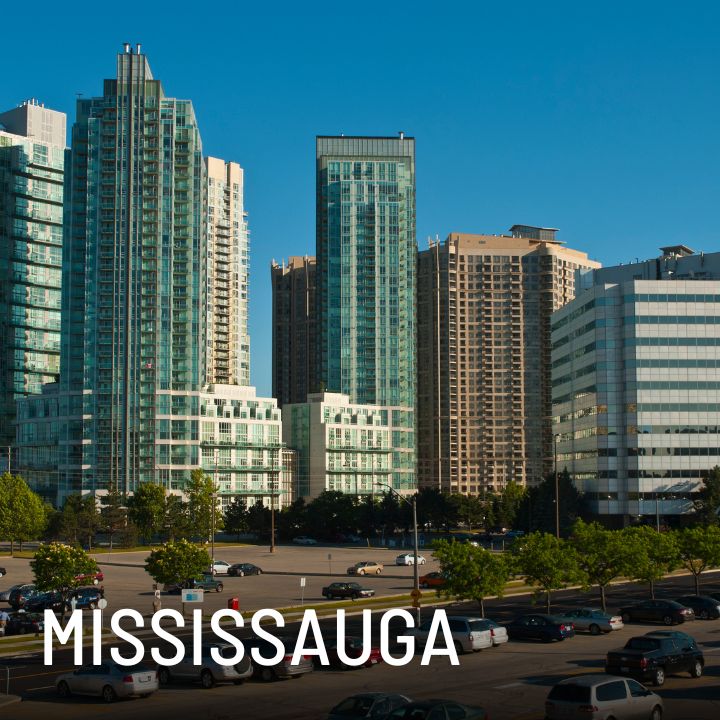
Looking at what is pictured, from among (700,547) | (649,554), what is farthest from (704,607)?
(700,547)

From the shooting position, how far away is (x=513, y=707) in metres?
36.7

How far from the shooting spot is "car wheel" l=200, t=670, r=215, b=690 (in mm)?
42219

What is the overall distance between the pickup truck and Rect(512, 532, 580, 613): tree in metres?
20.7

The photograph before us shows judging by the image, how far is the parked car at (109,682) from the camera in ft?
129

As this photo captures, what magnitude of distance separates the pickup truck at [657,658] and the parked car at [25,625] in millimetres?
34379

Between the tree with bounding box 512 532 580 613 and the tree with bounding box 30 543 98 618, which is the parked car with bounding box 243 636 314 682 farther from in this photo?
the tree with bounding box 512 532 580 613

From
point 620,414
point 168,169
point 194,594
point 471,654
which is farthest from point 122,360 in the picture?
point 471,654

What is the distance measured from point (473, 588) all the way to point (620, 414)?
98.8 m

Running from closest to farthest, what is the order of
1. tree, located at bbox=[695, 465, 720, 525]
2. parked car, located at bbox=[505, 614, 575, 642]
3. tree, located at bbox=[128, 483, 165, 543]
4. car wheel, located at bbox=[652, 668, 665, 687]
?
car wheel, located at bbox=[652, 668, 665, 687]
parked car, located at bbox=[505, 614, 575, 642]
tree, located at bbox=[695, 465, 720, 525]
tree, located at bbox=[128, 483, 165, 543]

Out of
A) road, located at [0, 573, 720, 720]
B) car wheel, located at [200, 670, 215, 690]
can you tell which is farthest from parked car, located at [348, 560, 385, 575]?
car wheel, located at [200, 670, 215, 690]

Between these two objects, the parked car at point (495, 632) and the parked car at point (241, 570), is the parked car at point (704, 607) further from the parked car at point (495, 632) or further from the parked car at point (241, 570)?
the parked car at point (241, 570)

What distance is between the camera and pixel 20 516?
139 metres

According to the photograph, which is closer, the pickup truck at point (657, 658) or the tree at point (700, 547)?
the pickup truck at point (657, 658)

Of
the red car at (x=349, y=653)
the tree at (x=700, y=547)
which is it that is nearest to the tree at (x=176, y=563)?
the red car at (x=349, y=653)
